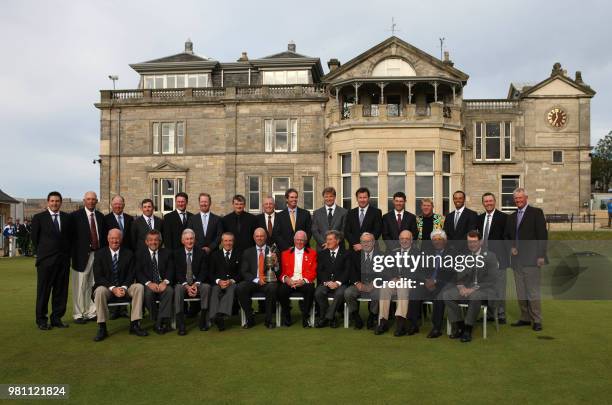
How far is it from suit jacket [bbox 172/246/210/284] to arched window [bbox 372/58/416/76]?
868 inches

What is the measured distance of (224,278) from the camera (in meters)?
9.21

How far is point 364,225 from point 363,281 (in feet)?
3.62

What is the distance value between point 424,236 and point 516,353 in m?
2.96

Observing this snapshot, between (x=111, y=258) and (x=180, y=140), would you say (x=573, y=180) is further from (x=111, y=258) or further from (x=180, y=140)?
(x=111, y=258)

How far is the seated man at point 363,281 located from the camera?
29.2 feet

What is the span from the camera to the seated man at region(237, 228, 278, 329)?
901cm

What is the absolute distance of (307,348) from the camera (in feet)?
24.5

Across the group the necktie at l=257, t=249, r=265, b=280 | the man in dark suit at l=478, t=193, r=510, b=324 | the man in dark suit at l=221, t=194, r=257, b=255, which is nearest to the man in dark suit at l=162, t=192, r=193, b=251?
the man in dark suit at l=221, t=194, r=257, b=255

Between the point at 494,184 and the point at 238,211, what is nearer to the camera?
the point at 238,211

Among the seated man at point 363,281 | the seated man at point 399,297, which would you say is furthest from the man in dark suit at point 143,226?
the seated man at point 399,297

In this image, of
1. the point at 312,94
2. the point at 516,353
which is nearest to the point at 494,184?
the point at 312,94

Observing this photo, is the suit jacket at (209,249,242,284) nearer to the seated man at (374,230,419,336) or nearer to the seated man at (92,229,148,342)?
the seated man at (92,229,148,342)

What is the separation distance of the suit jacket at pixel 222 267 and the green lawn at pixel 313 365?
0.88 meters

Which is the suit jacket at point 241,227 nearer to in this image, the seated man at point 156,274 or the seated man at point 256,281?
the seated man at point 256,281
